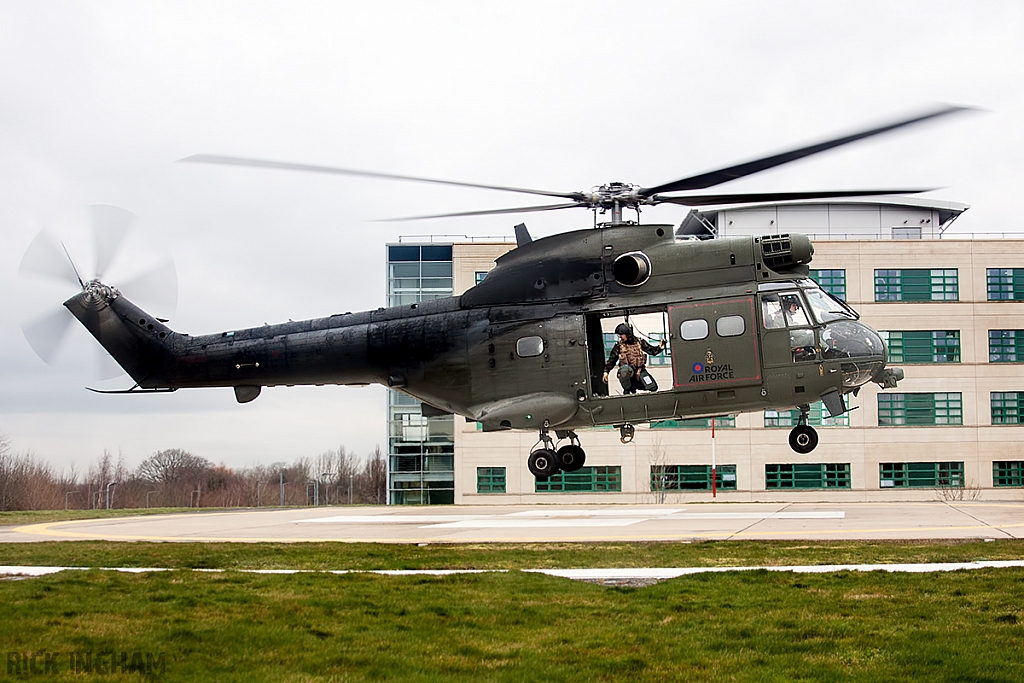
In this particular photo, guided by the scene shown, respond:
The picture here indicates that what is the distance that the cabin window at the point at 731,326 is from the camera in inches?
657

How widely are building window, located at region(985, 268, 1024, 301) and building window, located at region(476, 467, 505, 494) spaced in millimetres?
29542

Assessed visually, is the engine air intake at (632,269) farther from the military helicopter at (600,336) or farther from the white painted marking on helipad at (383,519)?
the white painted marking on helipad at (383,519)

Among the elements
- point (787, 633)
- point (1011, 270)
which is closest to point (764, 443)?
point (1011, 270)

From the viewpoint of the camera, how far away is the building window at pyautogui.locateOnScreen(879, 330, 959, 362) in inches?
2189

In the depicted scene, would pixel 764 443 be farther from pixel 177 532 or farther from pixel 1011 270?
pixel 177 532

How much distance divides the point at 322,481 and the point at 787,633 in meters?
82.4

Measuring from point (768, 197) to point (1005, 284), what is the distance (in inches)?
1847

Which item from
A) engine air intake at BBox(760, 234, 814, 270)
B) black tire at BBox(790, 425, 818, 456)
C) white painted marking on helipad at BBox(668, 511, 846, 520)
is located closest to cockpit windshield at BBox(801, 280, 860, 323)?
engine air intake at BBox(760, 234, 814, 270)

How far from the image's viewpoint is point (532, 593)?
16438 millimetres

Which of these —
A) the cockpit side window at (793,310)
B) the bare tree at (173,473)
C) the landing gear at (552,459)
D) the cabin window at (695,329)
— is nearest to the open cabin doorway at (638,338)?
the cabin window at (695,329)

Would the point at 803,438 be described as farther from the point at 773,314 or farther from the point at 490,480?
the point at 490,480

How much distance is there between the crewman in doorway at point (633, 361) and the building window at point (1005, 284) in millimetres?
46198

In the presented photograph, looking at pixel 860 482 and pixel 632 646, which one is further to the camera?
pixel 860 482

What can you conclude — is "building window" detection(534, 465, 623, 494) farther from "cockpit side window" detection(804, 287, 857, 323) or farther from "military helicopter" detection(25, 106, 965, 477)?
"cockpit side window" detection(804, 287, 857, 323)
